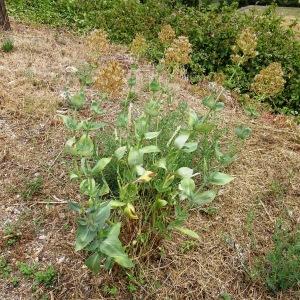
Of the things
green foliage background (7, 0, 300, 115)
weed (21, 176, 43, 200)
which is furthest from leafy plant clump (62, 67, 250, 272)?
green foliage background (7, 0, 300, 115)

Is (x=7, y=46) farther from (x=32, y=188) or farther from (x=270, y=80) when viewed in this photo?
(x=270, y=80)

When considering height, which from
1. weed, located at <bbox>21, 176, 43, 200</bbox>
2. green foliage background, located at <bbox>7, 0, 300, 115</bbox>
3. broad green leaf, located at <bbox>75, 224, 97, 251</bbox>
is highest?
broad green leaf, located at <bbox>75, 224, 97, 251</bbox>

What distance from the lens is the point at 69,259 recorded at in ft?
8.02

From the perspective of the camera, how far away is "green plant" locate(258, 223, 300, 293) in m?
2.36

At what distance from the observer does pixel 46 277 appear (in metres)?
2.34

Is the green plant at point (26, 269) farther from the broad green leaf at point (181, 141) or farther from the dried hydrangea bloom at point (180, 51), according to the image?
the dried hydrangea bloom at point (180, 51)

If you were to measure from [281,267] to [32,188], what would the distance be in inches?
56.9

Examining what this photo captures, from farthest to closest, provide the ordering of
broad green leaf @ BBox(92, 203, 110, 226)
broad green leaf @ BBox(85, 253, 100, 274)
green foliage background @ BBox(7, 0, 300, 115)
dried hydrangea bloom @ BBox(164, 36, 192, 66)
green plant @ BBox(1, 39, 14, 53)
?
green foliage background @ BBox(7, 0, 300, 115), green plant @ BBox(1, 39, 14, 53), dried hydrangea bloom @ BBox(164, 36, 192, 66), broad green leaf @ BBox(85, 253, 100, 274), broad green leaf @ BBox(92, 203, 110, 226)

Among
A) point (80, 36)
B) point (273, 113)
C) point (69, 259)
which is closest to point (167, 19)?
point (80, 36)

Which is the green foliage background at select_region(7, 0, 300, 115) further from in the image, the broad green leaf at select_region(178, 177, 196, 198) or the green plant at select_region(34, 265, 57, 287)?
the green plant at select_region(34, 265, 57, 287)

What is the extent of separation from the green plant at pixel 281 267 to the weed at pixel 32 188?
132cm

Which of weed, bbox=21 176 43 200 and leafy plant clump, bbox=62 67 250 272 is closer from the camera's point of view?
leafy plant clump, bbox=62 67 250 272

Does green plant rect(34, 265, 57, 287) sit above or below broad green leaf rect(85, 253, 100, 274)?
below

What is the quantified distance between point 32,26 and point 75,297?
13.6 ft
